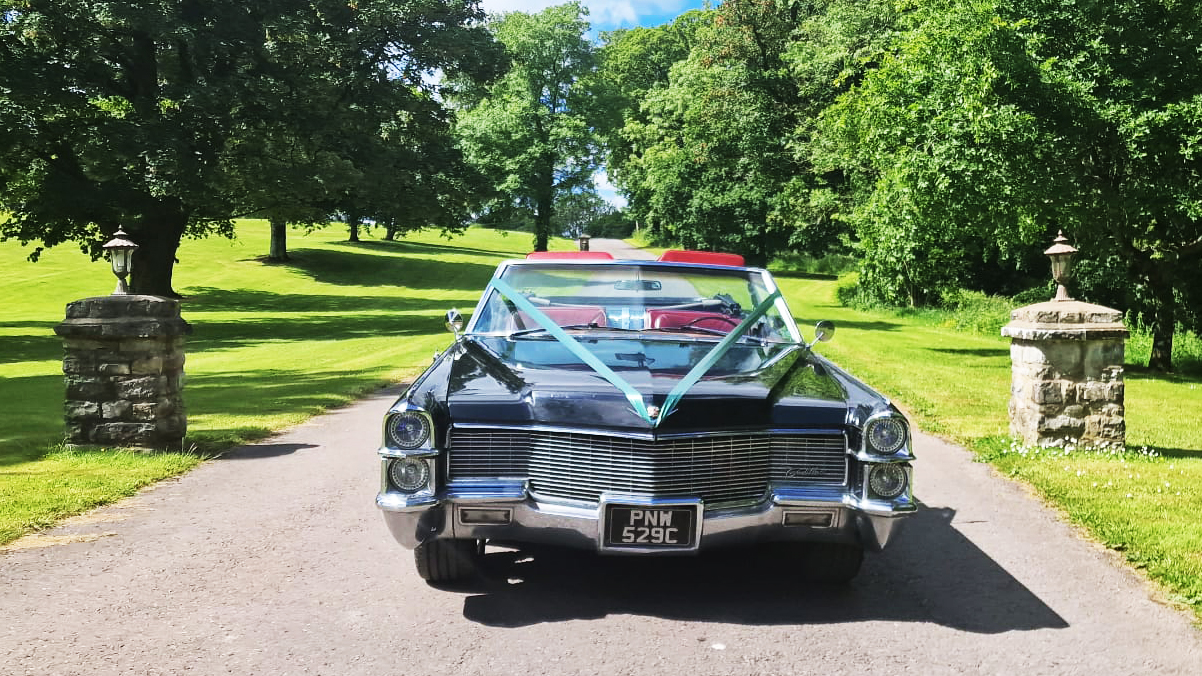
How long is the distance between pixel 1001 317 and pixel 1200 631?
25372mm

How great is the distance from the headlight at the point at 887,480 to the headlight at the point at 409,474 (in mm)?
1939

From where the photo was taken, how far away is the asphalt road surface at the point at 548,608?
3.81 meters

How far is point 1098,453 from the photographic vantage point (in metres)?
8.42

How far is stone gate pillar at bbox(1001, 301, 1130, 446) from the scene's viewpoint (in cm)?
845

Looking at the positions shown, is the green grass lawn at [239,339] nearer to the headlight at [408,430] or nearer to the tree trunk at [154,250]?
the tree trunk at [154,250]

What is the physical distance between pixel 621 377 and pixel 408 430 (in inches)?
39.0

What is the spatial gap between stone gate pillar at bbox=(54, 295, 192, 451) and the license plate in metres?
5.54

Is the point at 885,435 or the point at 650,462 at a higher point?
the point at 885,435

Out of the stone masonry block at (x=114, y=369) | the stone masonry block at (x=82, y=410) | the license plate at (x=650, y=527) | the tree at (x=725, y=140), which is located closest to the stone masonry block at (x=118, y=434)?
the stone masonry block at (x=82, y=410)

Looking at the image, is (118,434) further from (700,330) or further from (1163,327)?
(1163,327)

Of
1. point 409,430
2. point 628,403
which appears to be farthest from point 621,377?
point 409,430

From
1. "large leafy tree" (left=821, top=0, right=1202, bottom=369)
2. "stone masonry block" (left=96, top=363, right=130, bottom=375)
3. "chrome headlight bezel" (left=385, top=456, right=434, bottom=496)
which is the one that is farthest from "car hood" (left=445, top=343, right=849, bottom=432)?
"large leafy tree" (left=821, top=0, right=1202, bottom=369)

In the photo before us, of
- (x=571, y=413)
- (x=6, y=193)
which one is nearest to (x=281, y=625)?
(x=571, y=413)

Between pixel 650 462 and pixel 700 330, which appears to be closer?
pixel 650 462
